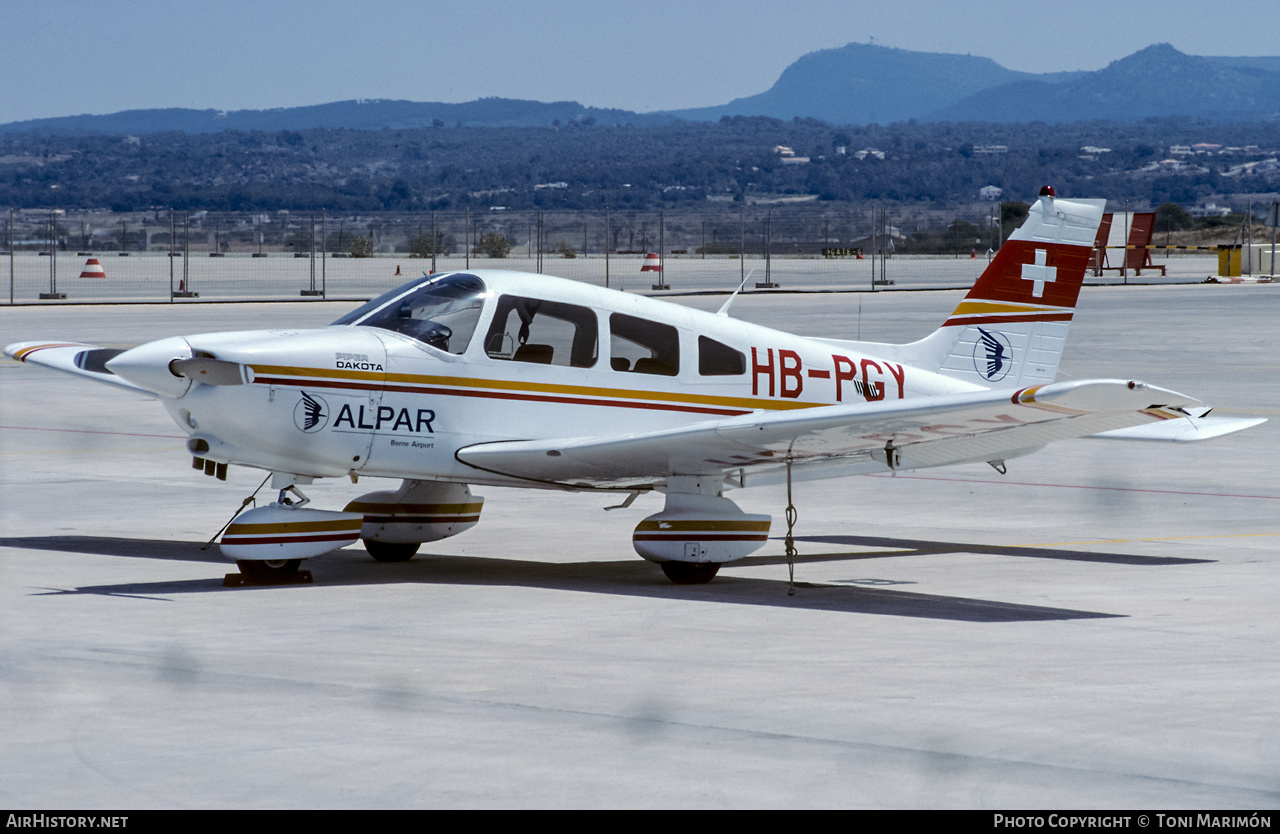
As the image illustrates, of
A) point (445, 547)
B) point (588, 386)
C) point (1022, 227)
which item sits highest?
point (1022, 227)

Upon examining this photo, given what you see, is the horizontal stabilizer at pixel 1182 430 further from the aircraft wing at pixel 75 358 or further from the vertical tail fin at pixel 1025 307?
the aircraft wing at pixel 75 358

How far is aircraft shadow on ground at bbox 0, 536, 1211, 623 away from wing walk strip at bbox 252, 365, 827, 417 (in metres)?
1.15

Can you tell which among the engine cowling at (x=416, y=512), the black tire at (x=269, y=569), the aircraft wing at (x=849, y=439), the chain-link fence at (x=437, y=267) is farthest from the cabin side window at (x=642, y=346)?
the chain-link fence at (x=437, y=267)

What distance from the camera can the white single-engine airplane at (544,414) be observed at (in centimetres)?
1009

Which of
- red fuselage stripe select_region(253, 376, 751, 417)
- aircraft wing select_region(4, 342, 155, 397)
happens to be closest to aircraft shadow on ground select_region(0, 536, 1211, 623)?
red fuselage stripe select_region(253, 376, 751, 417)

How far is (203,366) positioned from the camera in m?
10.1

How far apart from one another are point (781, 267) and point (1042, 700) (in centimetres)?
6126

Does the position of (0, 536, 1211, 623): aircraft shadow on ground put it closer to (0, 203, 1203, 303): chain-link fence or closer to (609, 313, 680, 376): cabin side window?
(609, 313, 680, 376): cabin side window

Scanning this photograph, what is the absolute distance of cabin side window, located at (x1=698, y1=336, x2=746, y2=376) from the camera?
37.7 ft

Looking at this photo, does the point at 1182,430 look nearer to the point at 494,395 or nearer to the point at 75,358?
the point at 494,395

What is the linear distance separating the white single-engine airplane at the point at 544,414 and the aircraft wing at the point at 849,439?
0.02 meters

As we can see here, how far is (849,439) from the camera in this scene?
401 inches

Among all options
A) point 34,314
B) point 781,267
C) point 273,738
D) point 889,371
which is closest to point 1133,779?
point 273,738

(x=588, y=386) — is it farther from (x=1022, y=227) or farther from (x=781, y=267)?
(x=781, y=267)
